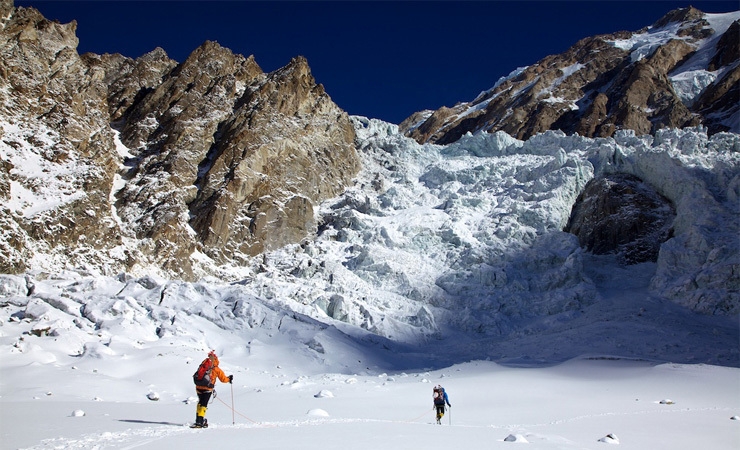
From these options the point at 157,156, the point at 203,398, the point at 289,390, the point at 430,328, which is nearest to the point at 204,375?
the point at 203,398

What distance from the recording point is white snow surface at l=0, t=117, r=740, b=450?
10711 mm

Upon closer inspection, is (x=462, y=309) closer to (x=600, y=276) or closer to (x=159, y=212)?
(x=600, y=276)

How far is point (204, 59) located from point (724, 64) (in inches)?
3549

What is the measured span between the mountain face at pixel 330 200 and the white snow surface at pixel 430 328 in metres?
0.33

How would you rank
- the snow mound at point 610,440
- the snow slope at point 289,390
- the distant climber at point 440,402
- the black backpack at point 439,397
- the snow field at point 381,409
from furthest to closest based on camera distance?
the black backpack at point 439,397, the distant climber at point 440,402, the snow mound at point 610,440, the snow slope at point 289,390, the snow field at point 381,409

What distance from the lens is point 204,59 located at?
77.2 meters

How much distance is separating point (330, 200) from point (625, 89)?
202 feet

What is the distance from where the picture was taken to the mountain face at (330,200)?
42.9m

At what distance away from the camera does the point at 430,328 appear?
42.4 metres

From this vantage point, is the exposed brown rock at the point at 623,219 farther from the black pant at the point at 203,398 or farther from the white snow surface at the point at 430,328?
the black pant at the point at 203,398

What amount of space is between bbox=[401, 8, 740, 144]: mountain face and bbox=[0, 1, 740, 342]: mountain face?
163 centimetres

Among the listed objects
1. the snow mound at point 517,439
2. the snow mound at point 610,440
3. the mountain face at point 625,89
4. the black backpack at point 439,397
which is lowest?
the snow mound at point 610,440

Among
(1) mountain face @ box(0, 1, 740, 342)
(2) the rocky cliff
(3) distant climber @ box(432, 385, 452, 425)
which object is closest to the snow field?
(3) distant climber @ box(432, 385, 452, 425)

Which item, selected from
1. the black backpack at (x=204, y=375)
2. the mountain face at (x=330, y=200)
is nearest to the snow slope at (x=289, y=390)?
the black backpack at (x=204, y=375)
